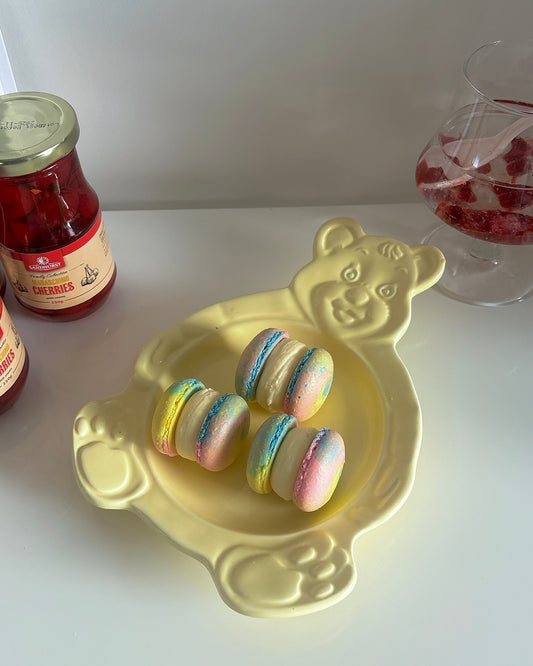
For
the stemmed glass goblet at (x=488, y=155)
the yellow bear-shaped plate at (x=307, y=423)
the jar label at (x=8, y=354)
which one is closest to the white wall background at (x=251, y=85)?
the stemmed glass goblet at (x=488, y=155)

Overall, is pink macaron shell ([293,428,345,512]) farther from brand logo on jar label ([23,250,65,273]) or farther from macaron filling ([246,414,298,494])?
brand logo on jar label ([23,250,65,273])

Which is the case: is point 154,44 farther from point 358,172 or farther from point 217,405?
point 217,405

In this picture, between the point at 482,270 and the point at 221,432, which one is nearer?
the point at 221,432

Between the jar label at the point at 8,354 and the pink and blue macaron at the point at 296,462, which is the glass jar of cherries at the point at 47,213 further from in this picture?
the pink and blue macaron at the point at 296,462

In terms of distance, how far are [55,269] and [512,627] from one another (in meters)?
0.48

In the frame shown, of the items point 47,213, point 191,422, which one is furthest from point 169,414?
point 47,213

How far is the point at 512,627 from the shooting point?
0.50 m

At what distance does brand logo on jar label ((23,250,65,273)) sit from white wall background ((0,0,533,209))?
217 millimetres

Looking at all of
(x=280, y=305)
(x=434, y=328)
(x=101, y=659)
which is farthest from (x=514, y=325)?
(x=101, y=659)

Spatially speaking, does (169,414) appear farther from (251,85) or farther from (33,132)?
(251,85)

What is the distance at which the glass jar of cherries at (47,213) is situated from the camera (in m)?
0.56

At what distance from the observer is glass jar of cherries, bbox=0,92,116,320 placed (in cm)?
56

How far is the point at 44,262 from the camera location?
0.60 metres

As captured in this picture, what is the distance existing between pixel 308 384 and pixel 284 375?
2cm
